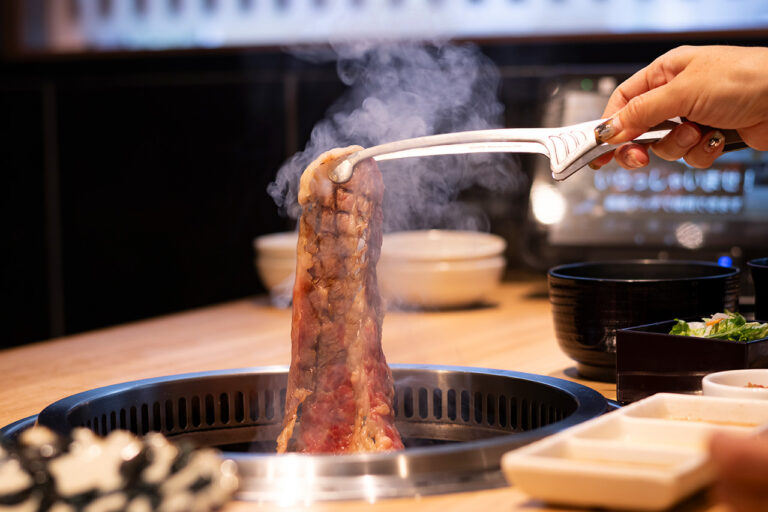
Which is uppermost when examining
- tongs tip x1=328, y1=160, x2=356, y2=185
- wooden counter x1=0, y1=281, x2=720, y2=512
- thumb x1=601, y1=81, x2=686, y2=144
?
Answer: thumb x1=601, y1=81, x2=686, y2=144

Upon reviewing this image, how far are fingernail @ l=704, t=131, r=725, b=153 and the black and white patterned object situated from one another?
1.18 metres

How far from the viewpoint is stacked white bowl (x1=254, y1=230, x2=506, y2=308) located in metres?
2.70

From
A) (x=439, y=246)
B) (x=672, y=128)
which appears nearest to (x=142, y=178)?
(x=439, y=246)

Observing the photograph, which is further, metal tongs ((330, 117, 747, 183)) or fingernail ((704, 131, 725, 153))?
fingernail ((704, 131, 725, 153))

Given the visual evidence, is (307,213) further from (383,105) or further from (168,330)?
(168,330)

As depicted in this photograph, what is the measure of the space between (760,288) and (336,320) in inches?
34.5

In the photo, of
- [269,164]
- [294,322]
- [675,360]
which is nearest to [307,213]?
[294,322]

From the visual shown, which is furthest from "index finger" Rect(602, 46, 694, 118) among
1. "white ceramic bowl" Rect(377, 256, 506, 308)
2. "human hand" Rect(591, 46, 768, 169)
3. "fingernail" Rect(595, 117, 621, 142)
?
"white ceramic bowl" Rect(377, 256, 506, 308)

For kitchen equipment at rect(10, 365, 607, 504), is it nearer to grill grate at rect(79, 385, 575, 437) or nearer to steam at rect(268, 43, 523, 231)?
grill grate at rect(79, 385, 575, 437)

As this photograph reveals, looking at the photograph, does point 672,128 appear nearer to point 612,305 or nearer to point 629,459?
point 612,305

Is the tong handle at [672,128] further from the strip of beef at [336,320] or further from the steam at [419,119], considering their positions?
the steam at [419,119]

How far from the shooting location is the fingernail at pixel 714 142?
1.76 m

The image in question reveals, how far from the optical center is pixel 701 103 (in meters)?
1.59

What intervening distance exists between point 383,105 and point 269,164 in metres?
1.30
